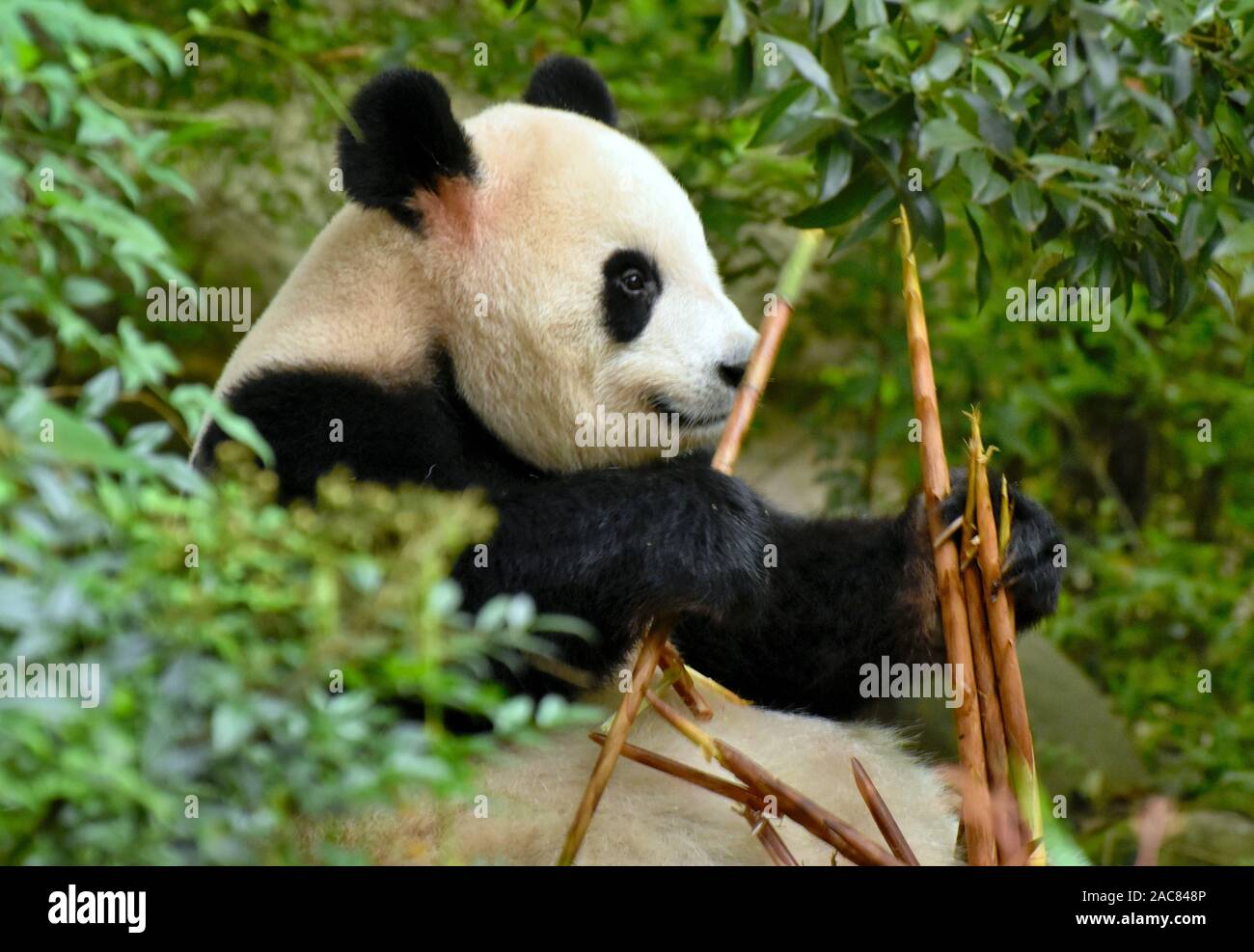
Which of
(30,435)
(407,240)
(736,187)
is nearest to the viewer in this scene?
(30,435)

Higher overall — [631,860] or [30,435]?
[30,435]

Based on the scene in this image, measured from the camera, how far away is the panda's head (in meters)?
2.84

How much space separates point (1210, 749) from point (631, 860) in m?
3.34

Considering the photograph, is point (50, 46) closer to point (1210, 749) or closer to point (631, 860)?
point (631, 860)

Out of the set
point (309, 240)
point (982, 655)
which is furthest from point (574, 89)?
point (309, 240)

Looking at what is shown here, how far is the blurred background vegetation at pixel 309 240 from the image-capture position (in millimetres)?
1453

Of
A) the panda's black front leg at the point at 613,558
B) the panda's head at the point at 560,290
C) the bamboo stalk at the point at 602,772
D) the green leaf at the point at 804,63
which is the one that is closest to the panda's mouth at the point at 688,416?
the panda's head at the point at 560,290

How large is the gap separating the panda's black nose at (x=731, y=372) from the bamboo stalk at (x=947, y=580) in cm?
36

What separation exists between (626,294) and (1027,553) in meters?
1.00

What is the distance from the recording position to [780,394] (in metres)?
6.95

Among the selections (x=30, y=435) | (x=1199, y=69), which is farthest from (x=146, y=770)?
(x=1199, y=69)

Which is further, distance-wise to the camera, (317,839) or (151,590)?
(317,839)
